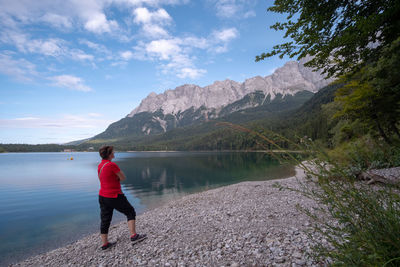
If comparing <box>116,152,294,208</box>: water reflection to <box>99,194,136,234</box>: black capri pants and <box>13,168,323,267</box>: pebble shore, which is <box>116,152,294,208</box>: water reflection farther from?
<box>99,194,136,234</box>: black capri pants

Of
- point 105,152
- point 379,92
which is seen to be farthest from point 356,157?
point 379,92

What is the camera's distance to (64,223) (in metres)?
14.9

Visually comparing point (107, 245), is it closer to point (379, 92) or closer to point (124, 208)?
point (124, 208)

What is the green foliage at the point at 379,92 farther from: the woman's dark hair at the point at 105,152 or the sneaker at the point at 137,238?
the sneaker at the point at 137,238

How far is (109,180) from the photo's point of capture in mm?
6109

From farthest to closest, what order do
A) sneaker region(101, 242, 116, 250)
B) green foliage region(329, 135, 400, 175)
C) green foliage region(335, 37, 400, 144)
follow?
green foliage region(335, 37, 400, 144)
sneaker region(101, 242, 116, 250)
green foliage region(329, 135, 400, 175)

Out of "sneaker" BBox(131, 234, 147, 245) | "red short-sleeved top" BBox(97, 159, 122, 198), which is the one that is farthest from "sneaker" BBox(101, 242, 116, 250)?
"red short-sleeved top" BBox(97, 159, 122, 198)

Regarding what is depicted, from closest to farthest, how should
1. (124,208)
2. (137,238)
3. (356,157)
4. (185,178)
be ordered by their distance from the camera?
(356,157) < (124,208) < (137,238) < (185,178)

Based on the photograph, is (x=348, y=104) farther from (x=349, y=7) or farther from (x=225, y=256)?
(x=225, y=256)

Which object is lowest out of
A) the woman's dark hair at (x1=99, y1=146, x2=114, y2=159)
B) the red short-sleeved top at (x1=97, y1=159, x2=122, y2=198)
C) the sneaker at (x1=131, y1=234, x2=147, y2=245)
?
the sneaker at (x1=131, y1=234, x2=147, y2=245)

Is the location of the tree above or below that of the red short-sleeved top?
above

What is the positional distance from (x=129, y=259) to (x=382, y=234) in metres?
5.95

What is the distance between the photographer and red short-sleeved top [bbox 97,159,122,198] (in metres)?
6.06

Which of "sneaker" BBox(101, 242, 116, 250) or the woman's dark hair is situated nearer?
the woman's dark hair
